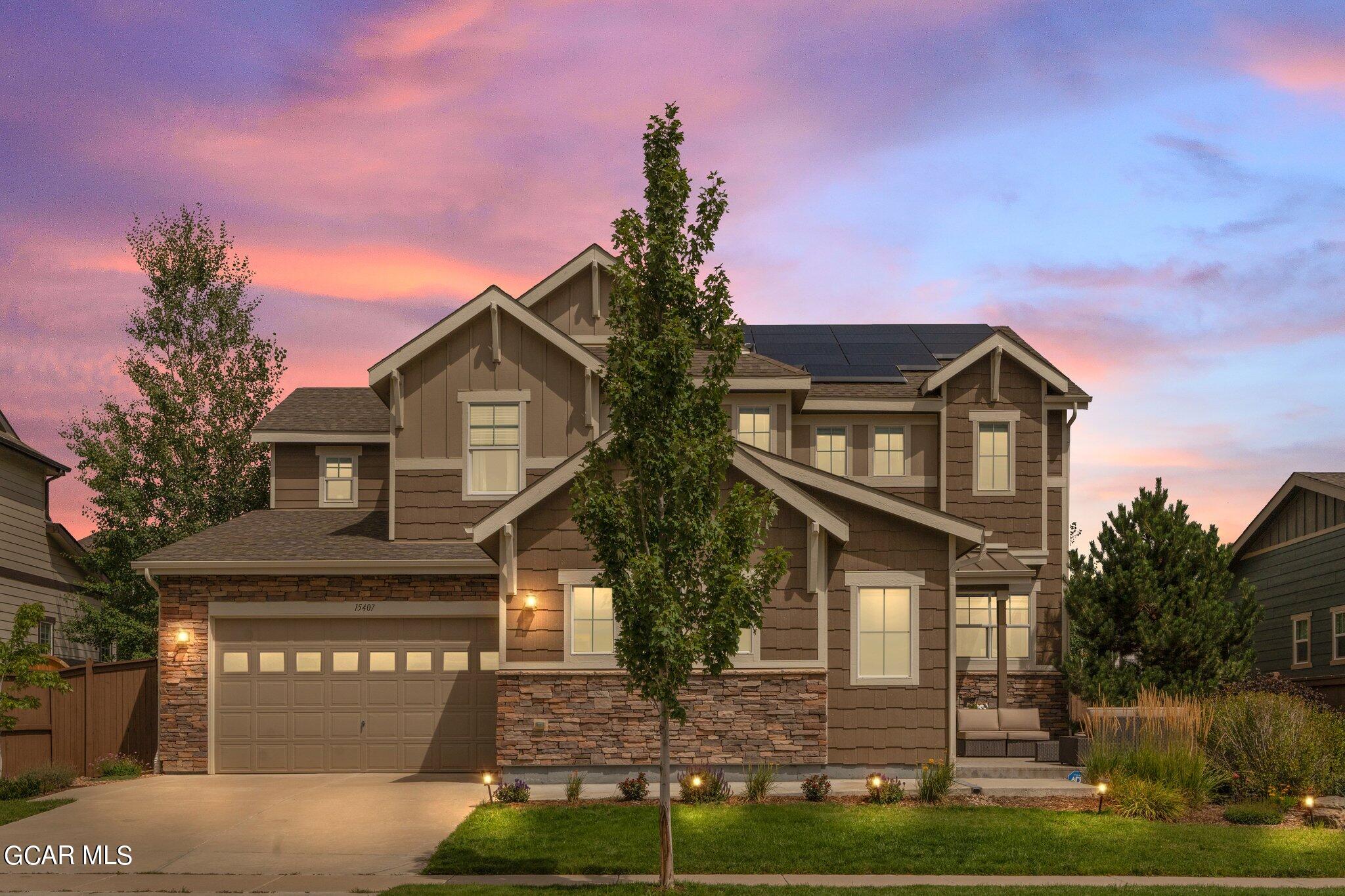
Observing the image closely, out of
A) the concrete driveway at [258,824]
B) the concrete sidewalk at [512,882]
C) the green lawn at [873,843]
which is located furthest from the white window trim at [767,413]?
the concrete sidewalk at [512,882]

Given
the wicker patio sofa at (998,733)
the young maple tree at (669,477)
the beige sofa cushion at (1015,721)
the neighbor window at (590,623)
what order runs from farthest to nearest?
1. the beige sofa cushion at (1015,721)
2. the wicker patio sofa at (998,733)
3. the neighbor window at (590,623)
4. the young maple tree at (669,477)

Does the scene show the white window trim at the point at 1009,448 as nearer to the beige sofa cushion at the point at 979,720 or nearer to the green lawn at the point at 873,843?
the beige sofa cushion at the point at 979,720

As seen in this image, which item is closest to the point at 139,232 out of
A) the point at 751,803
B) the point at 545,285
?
the point at 545,285

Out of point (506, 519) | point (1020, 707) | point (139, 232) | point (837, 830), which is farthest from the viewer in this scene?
point (139, 232)

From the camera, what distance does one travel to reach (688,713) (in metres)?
19.0

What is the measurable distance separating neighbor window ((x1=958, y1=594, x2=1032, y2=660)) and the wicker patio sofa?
10.7 feet

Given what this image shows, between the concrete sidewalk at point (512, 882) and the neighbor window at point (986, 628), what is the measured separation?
37.4 ft

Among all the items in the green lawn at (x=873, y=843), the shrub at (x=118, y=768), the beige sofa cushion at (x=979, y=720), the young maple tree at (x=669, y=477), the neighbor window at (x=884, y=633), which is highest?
the young maple tree at (x=669, y=477)

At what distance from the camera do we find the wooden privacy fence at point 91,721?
21594mm

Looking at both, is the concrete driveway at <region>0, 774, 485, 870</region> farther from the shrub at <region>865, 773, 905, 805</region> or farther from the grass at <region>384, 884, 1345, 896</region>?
the shrub at <region>865, 773, 905, 805</region>

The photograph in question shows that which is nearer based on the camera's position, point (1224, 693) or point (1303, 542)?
point (1224, 693)

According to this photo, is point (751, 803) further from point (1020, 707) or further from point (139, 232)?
point (139, 232)

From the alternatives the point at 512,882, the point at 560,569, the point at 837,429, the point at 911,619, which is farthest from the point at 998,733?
the point at 512,882

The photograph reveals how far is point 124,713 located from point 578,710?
8.79m
